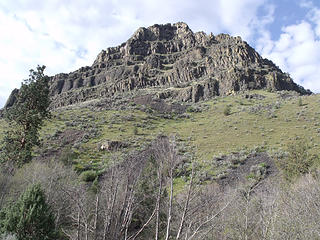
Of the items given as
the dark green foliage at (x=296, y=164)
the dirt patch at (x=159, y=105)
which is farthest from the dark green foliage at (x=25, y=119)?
the dirt patch at (x=159, y=105)

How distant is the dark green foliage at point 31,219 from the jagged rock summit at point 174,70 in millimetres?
86447

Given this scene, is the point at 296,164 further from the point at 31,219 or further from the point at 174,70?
the point at 174,70

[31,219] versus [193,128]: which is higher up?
[193,128]

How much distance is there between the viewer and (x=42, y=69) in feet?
66.0

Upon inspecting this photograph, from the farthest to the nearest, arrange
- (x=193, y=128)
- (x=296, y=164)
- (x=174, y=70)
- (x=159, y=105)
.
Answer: (x=174, y=70) → (x=159, y=105) → (x=193, y=128) → (x=296, y=164)

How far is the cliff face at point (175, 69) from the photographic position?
319ft

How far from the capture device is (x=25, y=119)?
57.5ft

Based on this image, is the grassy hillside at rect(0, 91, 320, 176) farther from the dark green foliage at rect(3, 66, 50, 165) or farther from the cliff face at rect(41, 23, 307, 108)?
the cliff face at rect(41, 23, 307, 108)

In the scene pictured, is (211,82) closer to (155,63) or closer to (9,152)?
(155,63)

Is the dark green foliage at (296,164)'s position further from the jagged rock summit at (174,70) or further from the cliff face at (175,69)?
the cliff face at (175,69)

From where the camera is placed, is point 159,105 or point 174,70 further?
point 174,70

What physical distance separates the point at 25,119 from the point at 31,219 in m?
10.3

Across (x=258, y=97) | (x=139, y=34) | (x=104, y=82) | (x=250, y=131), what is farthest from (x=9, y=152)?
(x=139, y=34)

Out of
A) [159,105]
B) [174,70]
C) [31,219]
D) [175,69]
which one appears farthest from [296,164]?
[175,69]
